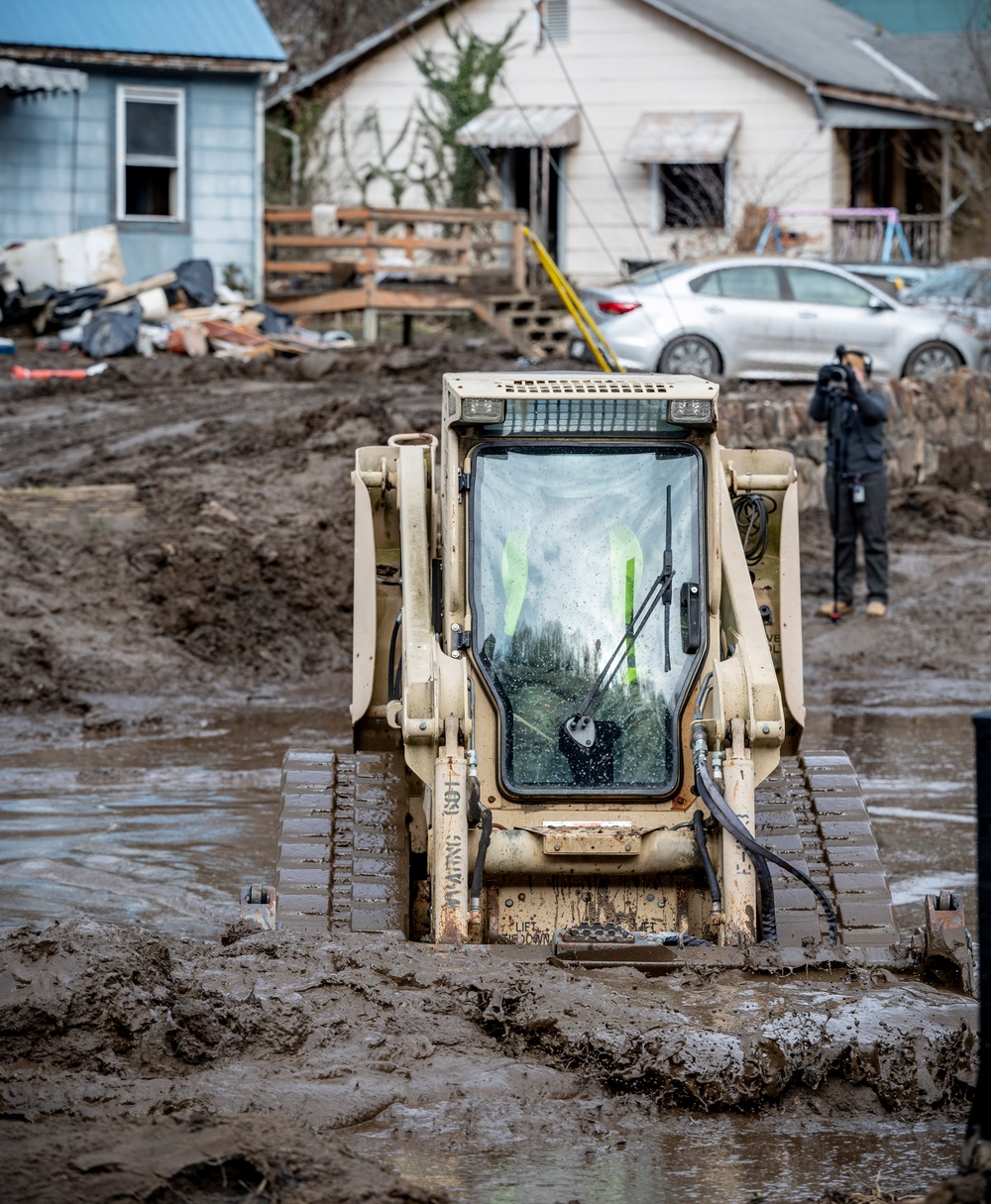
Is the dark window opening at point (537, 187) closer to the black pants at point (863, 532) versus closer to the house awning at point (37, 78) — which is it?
→ the house awning at point (37, 78)

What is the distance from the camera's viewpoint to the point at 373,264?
24.8 meters

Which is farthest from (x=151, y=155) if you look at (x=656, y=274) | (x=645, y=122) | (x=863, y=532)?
(x=863, y=532)

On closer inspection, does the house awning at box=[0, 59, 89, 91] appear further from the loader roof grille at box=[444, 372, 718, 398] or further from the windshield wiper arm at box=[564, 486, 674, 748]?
the windshield wiper arm at box=[564, 486, 674, 748]

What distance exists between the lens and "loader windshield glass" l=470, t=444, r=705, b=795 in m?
6.68

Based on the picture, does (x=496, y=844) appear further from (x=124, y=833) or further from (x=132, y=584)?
(x=132, y=584)

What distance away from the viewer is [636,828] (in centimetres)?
662

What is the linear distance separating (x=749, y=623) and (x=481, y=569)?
3.32ft

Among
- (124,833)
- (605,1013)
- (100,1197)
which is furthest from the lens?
(124,833)

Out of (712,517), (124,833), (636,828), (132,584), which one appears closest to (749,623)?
(712,517)

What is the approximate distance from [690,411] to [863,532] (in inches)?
353

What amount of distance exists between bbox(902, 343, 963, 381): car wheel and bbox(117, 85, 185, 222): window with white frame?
10223 mm

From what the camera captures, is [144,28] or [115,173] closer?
[144,28]

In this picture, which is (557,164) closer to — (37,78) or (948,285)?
(948,285)

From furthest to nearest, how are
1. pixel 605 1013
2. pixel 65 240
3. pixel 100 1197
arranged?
pixel 65 240 → pixel 605 1013 → pixel 100 1197
